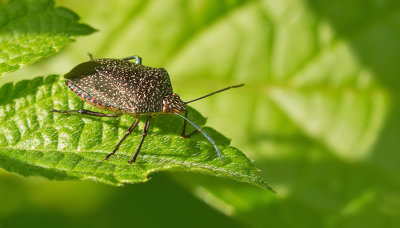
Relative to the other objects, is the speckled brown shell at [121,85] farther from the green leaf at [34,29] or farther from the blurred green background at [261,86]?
the blurred green background at [261,86]

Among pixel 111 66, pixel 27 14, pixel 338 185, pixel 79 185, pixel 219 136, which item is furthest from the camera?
pixel 79 185

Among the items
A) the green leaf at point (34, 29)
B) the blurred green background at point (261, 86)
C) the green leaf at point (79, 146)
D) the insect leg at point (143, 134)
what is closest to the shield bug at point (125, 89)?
the insect leg at point (143, 134)

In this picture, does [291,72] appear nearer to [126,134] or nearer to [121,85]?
[121,85]

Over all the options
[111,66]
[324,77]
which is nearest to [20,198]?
[111,66]

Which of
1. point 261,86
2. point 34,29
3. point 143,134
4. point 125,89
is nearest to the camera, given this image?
point 143,134

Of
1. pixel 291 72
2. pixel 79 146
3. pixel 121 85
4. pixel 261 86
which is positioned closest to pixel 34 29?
pixel 121 85

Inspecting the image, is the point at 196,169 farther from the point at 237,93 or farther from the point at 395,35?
the point at 395,35
